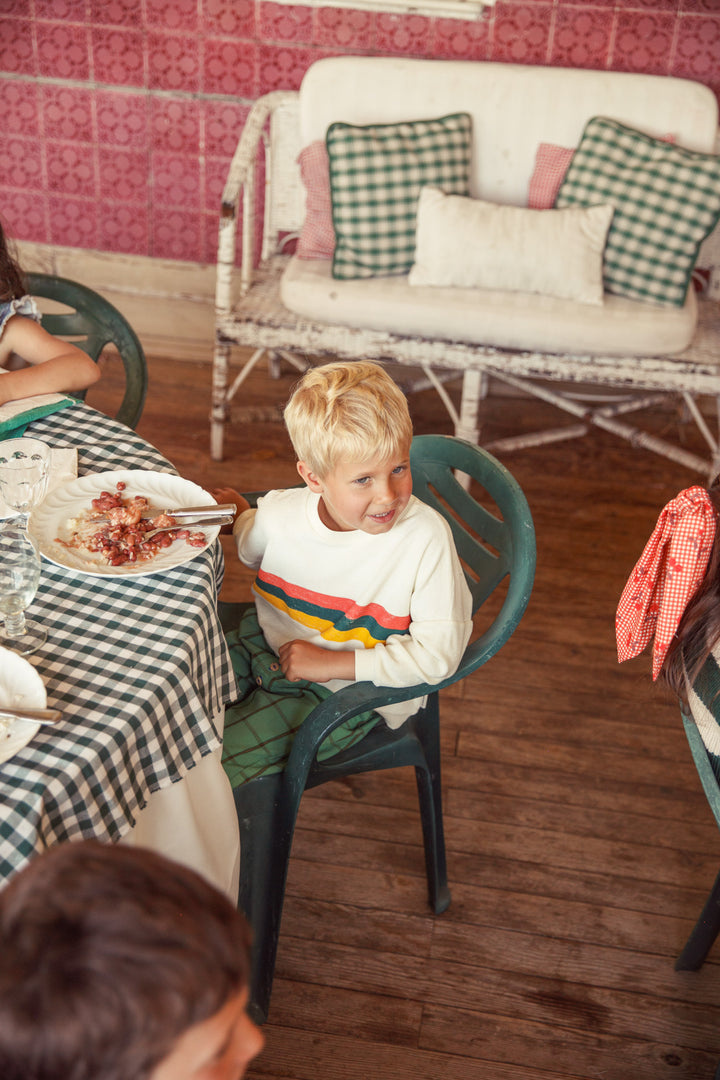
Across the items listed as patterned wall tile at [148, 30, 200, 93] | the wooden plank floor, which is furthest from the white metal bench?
the wooden plank floor

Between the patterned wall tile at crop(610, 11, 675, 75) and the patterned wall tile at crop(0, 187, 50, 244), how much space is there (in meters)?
2.10

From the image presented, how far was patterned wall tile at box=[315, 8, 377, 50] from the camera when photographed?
3.28 metres

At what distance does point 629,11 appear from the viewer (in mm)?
3160

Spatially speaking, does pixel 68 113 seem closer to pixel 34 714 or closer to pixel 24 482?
pixel 24 482

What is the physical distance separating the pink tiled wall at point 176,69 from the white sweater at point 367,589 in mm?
2416

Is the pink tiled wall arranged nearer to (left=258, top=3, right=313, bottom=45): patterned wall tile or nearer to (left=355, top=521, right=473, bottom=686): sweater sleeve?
(left=258, top=3, right=313, bottom=45): patterned wall tile

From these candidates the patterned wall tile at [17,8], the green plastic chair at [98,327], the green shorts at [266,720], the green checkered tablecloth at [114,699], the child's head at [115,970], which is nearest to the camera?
the child's head at [115,970]

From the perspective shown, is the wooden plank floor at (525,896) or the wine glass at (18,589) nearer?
the wine glass at (18,589)

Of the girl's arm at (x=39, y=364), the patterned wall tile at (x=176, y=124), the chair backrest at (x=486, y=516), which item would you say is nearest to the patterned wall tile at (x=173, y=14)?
the patterned wall tile at (x=176, y=124)

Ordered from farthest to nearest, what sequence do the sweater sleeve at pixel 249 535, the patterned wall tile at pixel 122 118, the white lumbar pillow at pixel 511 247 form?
1. the patterned wall tile at pixel 122 118
2. the white lumbar pillow at pixel 511 247
3. the sweater sleeve at pixel 249 535

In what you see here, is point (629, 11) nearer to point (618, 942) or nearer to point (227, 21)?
point (227, 21)

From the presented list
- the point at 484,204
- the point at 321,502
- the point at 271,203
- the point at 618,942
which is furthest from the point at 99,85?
the point at 618,942

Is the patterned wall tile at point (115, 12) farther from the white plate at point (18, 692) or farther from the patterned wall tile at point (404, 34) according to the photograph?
the white plate at point (18, 692)

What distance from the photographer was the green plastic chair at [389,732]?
1328mm
